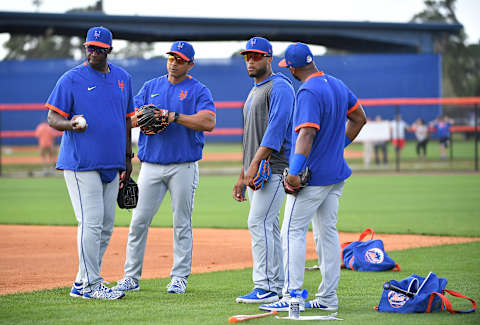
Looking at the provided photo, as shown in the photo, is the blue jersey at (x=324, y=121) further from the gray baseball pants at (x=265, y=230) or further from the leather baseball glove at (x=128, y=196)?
the leather baseball glove at (x=128, y=196)

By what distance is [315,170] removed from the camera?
5.39m

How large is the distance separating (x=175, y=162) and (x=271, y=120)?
3.50 ft

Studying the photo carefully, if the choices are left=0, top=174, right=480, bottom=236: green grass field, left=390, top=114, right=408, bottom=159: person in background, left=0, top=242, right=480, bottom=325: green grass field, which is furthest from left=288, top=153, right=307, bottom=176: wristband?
left=390, top=114, right=408, bottom=159: person in background

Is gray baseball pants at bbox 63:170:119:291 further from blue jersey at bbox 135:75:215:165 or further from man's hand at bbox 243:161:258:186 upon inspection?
→ man's hand at bbox 243:161:258:186

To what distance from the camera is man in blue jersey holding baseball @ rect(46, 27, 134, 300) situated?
19.4 ft

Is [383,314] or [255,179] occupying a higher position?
[255,179]

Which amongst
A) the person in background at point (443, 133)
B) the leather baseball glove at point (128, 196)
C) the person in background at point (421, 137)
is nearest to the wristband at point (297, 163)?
the leather baseball glove at point (128, 196)

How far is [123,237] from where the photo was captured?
1067 cm

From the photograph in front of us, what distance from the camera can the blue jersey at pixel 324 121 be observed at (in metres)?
5.25

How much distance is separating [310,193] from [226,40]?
35.7m

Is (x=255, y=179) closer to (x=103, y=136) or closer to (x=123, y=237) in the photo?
(x=103, y=136)

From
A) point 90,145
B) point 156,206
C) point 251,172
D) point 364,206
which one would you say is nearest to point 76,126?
point 90,145

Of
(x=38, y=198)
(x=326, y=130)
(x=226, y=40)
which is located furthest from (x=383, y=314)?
(x=226, y=40)

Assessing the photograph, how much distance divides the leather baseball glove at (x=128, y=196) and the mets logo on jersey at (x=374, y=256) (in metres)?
2.80
